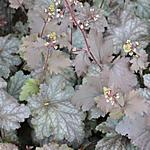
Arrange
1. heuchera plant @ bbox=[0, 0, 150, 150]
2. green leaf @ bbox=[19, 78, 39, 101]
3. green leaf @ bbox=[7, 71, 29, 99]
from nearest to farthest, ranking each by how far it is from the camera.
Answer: heuchera plant @ bbox=[0, 0, 150, 150] < green leaf @ bbox=[19, 78, 39, 101] < green leaf @ bbox=[7, 71, 29, 99]

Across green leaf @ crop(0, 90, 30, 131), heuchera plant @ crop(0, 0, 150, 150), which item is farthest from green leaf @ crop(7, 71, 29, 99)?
green leaf @ crop(0, 90, 30, 131)

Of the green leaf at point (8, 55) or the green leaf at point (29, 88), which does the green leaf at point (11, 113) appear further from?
the green leaf at point (8, 55)

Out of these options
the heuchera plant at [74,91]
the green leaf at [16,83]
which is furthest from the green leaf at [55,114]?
the green leaf at [16,83]

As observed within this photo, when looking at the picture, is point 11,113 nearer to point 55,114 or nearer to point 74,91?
point 55,114

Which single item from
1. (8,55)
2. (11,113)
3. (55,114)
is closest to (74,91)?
(55,114)

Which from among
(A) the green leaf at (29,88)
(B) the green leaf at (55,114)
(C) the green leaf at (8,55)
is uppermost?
(C) the green leaf at (8,55)

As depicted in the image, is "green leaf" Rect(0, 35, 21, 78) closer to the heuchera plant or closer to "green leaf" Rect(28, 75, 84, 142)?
the heuchera plant

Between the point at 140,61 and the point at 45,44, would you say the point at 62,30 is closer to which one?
the point at 45,44
